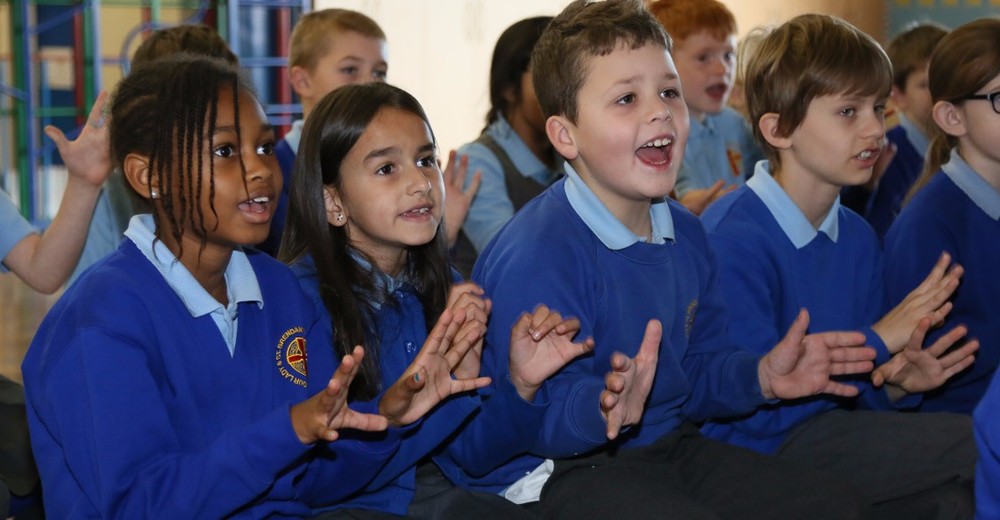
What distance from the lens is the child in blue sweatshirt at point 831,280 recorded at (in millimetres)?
2002

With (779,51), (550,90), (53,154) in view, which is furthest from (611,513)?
(53,154)

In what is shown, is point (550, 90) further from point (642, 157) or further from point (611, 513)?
point (611, 513)

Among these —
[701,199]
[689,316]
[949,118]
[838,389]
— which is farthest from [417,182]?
[949,118]

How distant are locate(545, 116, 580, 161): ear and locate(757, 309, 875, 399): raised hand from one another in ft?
1.53

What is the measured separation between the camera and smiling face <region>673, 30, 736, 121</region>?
10.8 ft

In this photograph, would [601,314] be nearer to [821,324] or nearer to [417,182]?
[417,182]

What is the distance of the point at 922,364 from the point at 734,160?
62.2 inches

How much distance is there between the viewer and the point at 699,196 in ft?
9.28

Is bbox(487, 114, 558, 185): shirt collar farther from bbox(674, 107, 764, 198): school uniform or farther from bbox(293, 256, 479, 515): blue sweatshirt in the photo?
bbox(293, 256, 479, 515): blue sweatshirt

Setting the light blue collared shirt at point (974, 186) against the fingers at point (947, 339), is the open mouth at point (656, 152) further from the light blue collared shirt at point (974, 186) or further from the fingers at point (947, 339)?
the light blue collared shirt at point (974, 186)

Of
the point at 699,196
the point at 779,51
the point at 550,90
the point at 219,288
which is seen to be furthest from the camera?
the point at 699,196

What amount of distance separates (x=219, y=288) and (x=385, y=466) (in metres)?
0.36

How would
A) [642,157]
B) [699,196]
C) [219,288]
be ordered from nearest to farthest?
[219,288] < [642,157] < [699,196]

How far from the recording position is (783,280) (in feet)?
7.05
